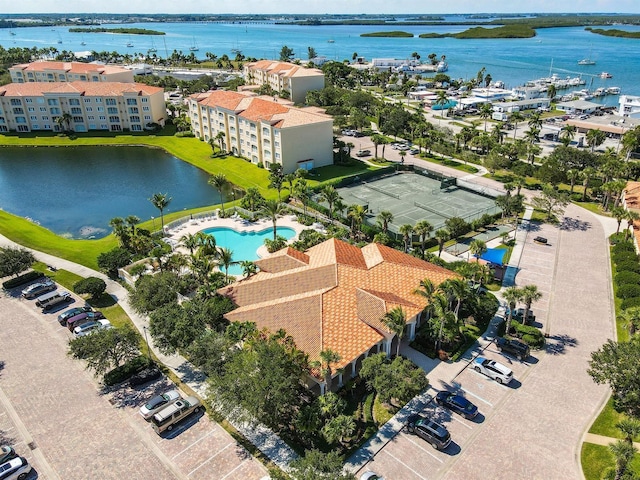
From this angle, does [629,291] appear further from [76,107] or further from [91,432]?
[76,107]

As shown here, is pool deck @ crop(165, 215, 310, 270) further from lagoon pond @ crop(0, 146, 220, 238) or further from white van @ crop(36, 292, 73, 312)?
white van @ crop(36, 292, 73, 312)

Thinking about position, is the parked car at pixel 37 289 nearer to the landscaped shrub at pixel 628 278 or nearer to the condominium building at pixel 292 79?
the landscaped shrub at pixel 628 278

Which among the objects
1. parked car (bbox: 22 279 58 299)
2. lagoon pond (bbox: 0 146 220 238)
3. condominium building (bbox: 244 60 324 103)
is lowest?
lagoon pond (bbox: 0 146 220 238)

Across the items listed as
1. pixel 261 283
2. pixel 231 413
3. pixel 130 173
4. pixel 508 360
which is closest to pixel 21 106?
pixel 130 173

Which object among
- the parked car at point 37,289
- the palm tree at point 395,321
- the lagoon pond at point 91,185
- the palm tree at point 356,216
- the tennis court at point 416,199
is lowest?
the lagoon pond at point 91,185

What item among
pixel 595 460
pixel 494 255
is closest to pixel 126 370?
pixel 595 460

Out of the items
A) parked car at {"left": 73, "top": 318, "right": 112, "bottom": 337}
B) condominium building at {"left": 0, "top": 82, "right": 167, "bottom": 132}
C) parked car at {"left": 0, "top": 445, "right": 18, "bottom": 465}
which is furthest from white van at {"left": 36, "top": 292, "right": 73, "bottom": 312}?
condominium building at {"left": 0, "top": 82, "right": 167, "bottom": 132}

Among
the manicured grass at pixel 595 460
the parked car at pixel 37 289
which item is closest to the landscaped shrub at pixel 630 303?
the manicured grass at pixel 595 460
